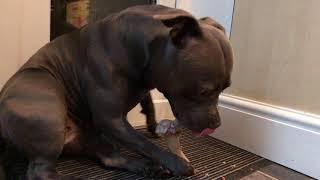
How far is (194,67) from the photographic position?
0.87 metres

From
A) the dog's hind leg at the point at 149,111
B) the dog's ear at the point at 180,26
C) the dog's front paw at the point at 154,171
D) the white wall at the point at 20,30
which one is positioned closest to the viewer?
the dog's ear at the point at 180,26

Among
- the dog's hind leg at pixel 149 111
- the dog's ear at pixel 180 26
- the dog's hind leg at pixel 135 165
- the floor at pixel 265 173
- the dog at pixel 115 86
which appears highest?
the dog's ear at pixel 180 26

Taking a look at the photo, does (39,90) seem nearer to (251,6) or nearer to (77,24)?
(77,24)

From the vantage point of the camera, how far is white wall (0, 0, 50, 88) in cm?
115

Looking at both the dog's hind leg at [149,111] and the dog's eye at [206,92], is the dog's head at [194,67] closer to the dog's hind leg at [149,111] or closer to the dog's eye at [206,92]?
the dog's eye at [206,92]

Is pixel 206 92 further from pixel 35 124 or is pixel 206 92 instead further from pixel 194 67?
pixel 35 124

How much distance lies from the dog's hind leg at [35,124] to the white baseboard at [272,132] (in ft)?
1.94

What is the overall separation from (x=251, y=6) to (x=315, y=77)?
0.36 m

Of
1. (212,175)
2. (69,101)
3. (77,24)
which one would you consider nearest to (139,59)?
(69,101)

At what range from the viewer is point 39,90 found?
928 millimetres

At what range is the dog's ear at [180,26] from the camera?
861 millimetres

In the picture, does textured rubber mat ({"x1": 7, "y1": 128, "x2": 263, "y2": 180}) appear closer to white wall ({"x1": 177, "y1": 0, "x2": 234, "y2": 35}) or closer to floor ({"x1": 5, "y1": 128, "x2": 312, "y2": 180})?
floor ({"x1": 5, "y1": 128, "x2": 312, "y2": 180})

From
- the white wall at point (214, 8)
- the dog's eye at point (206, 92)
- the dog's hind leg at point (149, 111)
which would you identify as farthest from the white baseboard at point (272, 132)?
the dog's eye at point (206, 92)

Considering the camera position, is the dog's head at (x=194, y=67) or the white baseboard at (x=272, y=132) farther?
the white baseboard at (x=272, y=132)
